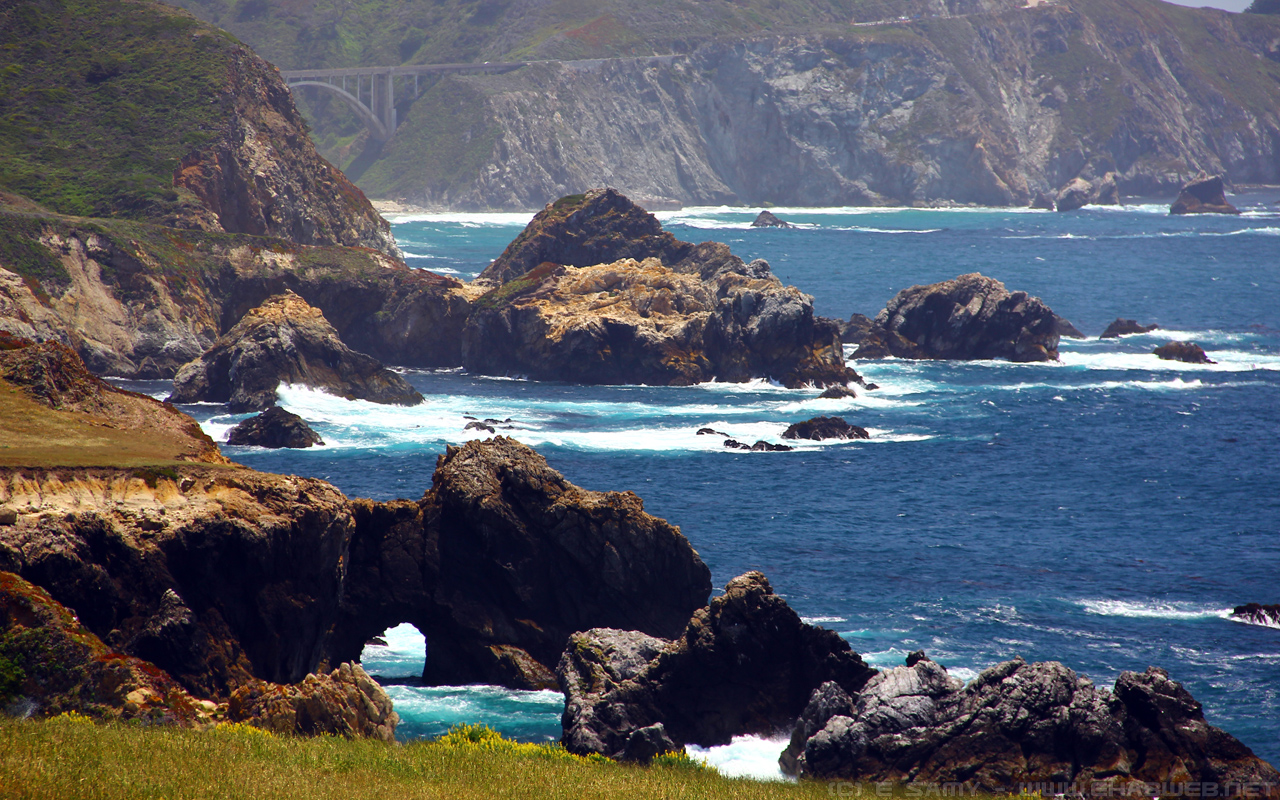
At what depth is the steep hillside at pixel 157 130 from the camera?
93.1m

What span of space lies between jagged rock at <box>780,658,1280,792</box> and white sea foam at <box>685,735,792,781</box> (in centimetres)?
123

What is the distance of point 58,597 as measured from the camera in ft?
82.3

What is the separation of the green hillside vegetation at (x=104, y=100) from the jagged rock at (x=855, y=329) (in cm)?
5681

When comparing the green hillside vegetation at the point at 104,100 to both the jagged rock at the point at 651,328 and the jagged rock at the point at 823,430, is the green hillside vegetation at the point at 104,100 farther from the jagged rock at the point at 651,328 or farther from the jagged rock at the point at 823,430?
the jagged rock at the point at 823,430

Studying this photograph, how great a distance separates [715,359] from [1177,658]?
5207cm

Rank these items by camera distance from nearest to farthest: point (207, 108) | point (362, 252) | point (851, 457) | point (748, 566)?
point (748, 566)
point (851, 457)
point (362, 252)
point (207, 108)

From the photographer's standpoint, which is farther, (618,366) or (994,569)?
(618,366)

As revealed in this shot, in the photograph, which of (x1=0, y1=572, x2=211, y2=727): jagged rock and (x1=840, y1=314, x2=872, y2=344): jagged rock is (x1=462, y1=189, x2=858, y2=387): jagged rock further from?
(x1=0, y1=572, x2=211, y2=727): jagged rock

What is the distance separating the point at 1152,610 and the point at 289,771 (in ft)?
104

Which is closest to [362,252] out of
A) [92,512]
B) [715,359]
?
[715,359]

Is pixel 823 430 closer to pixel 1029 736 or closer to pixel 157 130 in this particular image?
pixel 1029 736

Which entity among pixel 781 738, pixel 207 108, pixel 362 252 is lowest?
pixel 781 738

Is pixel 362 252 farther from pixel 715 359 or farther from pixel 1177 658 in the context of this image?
pixel 1177 658

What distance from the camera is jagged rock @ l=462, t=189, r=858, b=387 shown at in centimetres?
8331
